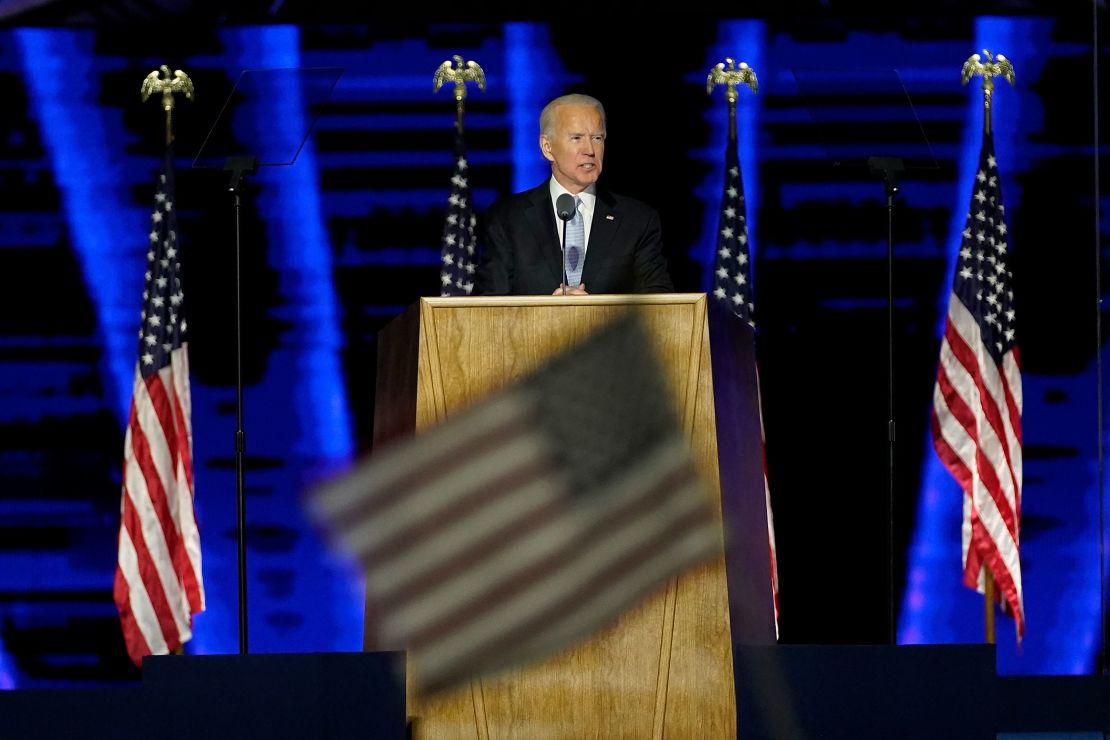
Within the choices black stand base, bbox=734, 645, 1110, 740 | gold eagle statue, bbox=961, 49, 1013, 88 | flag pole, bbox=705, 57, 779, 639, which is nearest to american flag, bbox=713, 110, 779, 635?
flag pole, bbox=705, 57, 779, 639

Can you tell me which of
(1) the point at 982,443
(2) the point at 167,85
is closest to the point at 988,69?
(1) the point at 982,443

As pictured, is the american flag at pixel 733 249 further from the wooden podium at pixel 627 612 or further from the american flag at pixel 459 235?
the wooden podium at pixel 627 612

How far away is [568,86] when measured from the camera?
263 inches

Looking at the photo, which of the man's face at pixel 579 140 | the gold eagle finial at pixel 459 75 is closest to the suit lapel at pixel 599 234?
the man's face at pixel 579 140

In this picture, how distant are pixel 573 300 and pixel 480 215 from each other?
326 cm

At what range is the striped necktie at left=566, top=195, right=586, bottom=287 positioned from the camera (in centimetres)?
442

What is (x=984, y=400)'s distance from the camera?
6078 millimetres

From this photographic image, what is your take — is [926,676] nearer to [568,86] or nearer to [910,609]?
[910,609]

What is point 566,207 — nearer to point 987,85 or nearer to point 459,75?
point 459,75

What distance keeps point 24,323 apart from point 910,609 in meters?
3.82

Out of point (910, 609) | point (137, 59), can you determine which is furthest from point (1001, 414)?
point (137, 59)

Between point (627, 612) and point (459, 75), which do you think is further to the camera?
point (459, 75)

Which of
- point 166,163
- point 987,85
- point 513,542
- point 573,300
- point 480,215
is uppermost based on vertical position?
point 987,85

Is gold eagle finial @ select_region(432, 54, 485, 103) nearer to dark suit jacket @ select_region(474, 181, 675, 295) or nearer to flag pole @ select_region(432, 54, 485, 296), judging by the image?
flag pole @ select_region(432, 54, 485, 296)
